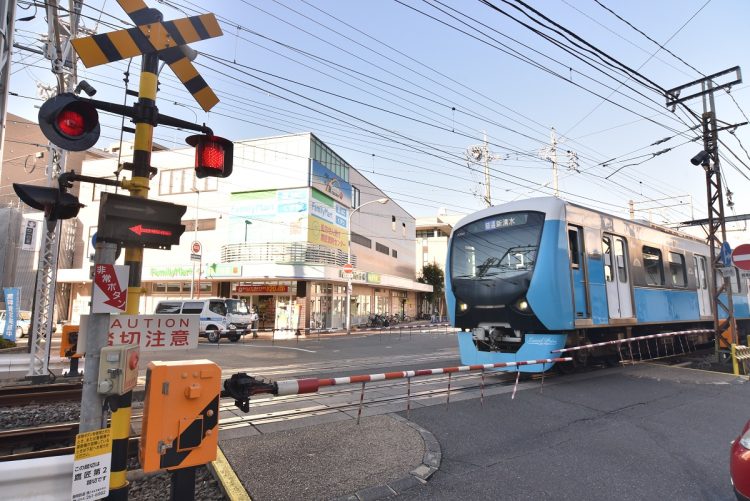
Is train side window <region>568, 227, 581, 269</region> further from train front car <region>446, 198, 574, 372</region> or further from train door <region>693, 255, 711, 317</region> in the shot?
train door <region>693, 255, 711, 317</region>

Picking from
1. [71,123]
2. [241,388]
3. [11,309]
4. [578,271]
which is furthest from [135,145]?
[11,309]

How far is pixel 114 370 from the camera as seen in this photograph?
2.84 m

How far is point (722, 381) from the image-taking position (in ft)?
29.6

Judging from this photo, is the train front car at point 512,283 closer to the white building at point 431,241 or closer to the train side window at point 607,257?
the train side window at point 607,257

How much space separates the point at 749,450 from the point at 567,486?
56.8 inches

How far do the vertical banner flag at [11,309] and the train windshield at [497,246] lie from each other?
18.1 m

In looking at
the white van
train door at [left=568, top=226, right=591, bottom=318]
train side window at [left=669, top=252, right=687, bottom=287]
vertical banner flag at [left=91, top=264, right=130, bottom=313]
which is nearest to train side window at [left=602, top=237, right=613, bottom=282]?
train door at [left=568, top=226, right=591, bottom=318]

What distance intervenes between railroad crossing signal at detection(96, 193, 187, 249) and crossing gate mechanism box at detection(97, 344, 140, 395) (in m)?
0.75

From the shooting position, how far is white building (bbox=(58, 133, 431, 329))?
28.9m

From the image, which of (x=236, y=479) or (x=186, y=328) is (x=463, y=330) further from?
(x=186, y=328)

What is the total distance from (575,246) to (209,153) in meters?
7.53

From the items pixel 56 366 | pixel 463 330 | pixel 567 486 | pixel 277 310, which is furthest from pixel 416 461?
pixel 277 310

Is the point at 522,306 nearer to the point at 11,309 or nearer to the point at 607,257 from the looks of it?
the point at 607,257

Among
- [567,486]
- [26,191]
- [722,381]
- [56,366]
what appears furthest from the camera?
[56,366]
